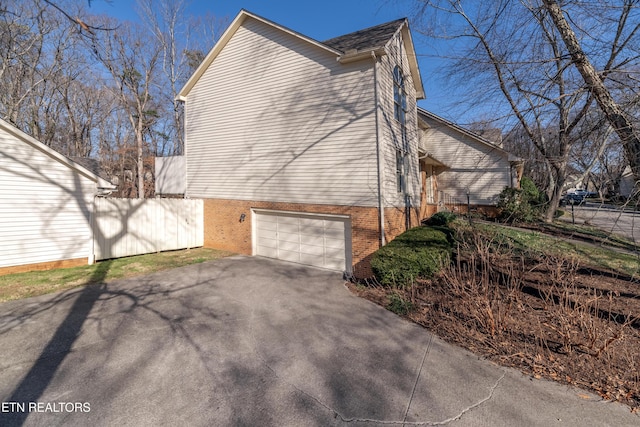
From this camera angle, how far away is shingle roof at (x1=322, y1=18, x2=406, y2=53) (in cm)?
883

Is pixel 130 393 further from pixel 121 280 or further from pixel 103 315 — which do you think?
pixel 121 280

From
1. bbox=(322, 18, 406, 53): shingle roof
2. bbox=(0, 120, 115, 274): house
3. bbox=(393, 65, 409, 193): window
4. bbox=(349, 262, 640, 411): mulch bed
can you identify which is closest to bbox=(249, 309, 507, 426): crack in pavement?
bbox=(349, 262, 640, 411): mulch bed

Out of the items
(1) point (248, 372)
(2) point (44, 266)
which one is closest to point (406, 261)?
(1) point (248, 372)

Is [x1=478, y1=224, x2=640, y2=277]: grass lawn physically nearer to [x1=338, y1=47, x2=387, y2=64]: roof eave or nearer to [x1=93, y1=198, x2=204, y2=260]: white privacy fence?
[x1=338, y1=47, x2=387, y2=64]: roof eave

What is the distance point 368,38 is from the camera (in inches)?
378

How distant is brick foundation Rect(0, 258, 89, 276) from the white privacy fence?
57cm

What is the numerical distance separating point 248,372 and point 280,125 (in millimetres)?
8367

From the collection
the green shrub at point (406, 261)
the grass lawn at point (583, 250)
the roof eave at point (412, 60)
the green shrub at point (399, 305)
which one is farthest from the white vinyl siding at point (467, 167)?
the green shrub at point (399, 305)

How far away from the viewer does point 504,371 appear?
4102 millimetres

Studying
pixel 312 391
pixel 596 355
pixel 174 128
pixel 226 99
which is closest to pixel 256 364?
pixel 312 391

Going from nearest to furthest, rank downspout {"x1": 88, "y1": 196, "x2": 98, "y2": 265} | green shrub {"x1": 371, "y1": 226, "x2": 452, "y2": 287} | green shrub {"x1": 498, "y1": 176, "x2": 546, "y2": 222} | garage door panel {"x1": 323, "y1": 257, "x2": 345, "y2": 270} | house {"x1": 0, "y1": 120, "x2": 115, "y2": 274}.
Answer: green shrub {"x1": 371, "y1": 226, "x2": 452, "y2": 287}, house {"x1": 0, "y1": 120, "x2": 115, "y2": 274}, garage door panel {"x1": 323, "y1": 257, "x2": 345, "y2": 270}, downspout {"x1": 88, "y1": 196, "x2": 98, "y2": 265}, green shrub {"x1": 498, "y1": 176, "x2": 546, "y2": 222}

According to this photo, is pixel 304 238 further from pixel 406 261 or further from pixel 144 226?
pixel 144 226

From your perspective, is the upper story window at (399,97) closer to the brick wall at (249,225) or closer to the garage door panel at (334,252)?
the brick wall at (249,225)

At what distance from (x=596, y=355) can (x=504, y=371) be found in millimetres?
1228
